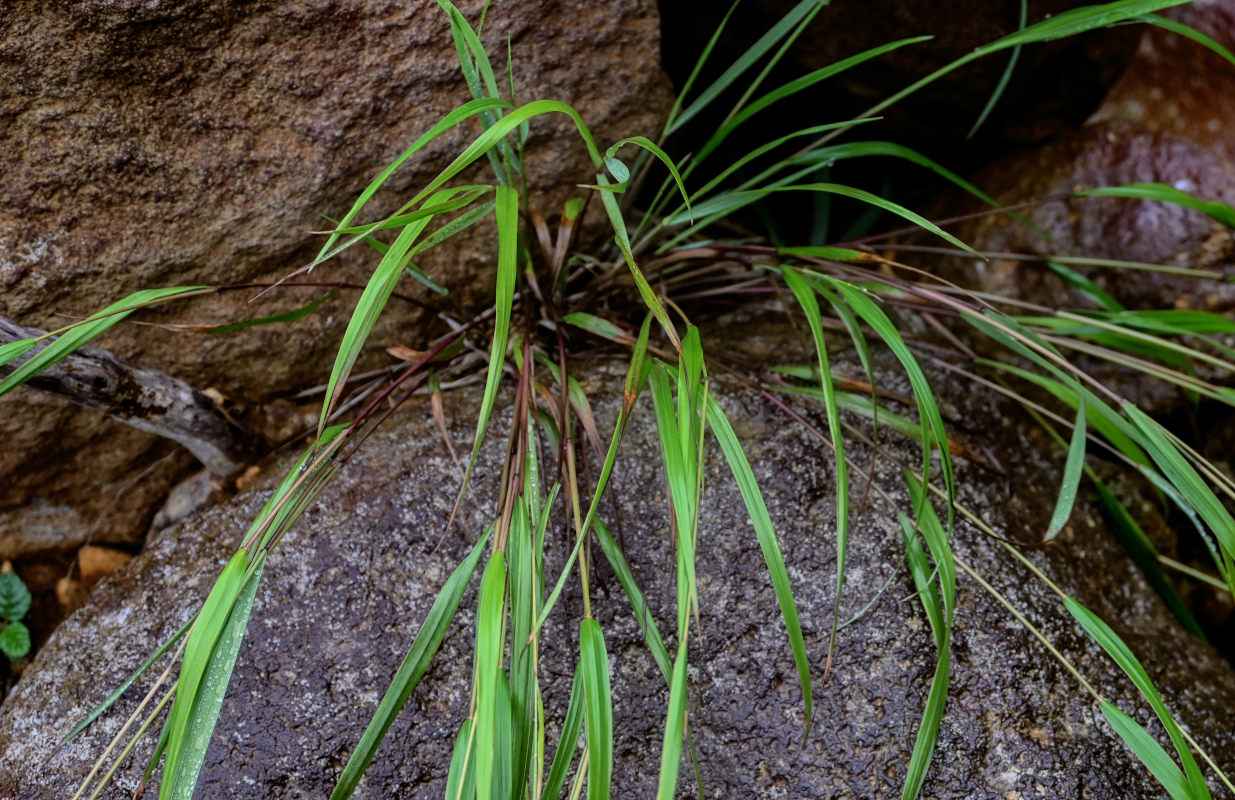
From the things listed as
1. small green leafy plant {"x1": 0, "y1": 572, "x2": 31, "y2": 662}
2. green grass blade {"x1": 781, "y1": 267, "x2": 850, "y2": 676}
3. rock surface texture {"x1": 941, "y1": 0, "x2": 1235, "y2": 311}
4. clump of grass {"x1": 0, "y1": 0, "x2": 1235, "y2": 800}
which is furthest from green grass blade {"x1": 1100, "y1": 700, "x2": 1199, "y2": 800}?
small green leafy plant {"x1": 0, "y1": 572, "x2": 31, "y2": 662}

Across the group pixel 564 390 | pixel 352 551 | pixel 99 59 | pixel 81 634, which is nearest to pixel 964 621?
pixel 564 390

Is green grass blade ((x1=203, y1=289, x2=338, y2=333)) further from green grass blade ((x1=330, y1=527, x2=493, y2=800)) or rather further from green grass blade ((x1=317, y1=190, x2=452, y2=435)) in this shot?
green grass blade ((x1=330, y1=527, x2=493, y2=800))

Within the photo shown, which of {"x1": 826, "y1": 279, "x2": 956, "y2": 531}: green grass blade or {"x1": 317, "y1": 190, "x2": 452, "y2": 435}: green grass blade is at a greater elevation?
{"x1": 317, "y1": 190, "x2": 452, "y2": 435}: green grass blade

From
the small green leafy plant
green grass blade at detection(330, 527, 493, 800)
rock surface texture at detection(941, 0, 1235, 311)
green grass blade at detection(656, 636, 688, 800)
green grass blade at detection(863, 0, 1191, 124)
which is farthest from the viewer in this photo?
rock surface texture at detection(941, 0, 1235, 311)

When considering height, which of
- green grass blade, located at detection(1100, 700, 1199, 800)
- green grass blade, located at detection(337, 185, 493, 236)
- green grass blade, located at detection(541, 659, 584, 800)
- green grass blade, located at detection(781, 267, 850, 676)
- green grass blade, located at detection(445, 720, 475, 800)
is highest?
green grass blade, located at detection(337, 185, 493, 236)

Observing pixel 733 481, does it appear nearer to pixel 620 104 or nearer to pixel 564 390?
pixel 564 390

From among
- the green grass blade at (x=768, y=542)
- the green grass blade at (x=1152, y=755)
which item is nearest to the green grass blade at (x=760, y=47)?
the green grass blade at (x=768, y=542)

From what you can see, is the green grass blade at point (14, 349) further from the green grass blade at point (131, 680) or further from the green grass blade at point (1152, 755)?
the green grass blade at point (1152, 755)

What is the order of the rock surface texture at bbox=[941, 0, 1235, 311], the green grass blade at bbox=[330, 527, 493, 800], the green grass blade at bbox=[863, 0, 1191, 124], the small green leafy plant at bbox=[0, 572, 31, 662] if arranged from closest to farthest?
1. the green grass blade at bbox=[330, 527, 493, 800]
2. the green grass blade at bbox=[863, 0, 1191, 124]
3. the small green leafy plant at bbox=[0, 572, 31, 662]
4. the rock surface texture at bbox=[941, 0, 1235, 311]
